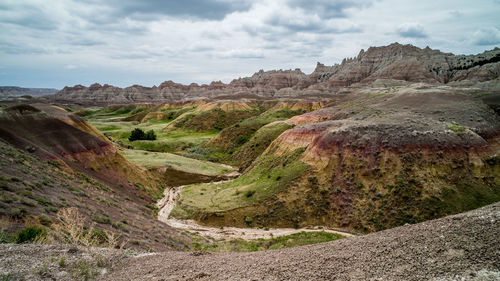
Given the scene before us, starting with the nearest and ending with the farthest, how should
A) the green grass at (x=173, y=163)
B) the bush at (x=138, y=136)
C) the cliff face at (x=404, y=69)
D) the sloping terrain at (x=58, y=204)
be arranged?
the sloping terrain at (x=58, y=204) < the green grass at (x=173, y=163) < the bush at (x=138, y=136) < the cliff face at (x=404, y=69)

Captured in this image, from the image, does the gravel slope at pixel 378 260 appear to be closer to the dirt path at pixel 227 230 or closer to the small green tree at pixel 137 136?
→ the dirt path at pixel 227 230

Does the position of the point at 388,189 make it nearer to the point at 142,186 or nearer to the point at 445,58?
the point at 142,186

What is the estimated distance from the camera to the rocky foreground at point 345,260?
687 cm

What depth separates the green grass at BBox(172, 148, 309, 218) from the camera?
30750 mm

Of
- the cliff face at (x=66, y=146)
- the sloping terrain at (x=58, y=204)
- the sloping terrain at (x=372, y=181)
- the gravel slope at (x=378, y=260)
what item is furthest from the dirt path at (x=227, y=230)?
the gravel slope at (x=378, y=260)

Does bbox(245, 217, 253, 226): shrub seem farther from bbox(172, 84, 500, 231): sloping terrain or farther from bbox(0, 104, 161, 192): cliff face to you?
bbox(0, 104, 161, 192): cliff face

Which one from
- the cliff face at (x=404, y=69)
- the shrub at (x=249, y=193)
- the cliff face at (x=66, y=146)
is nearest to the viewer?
the cliff face at (x=66, y=146)

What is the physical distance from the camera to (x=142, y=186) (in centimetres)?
3641

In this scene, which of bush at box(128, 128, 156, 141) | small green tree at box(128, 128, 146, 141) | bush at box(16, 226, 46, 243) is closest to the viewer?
bush at box(16, 226, 46, 243)

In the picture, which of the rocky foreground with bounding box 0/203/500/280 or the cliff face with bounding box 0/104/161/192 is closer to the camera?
the rocky foreground with bounding box 0/203/500/280

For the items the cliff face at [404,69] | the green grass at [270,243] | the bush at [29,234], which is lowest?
the green grass at [270,243]

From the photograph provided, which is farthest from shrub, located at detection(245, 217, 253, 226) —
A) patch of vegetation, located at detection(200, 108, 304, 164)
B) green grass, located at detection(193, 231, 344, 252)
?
patch of vegetation, located at detection(200, 108, 304, 164)

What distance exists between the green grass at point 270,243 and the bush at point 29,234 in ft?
38.3

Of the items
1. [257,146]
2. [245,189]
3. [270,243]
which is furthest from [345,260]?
[257,146]
